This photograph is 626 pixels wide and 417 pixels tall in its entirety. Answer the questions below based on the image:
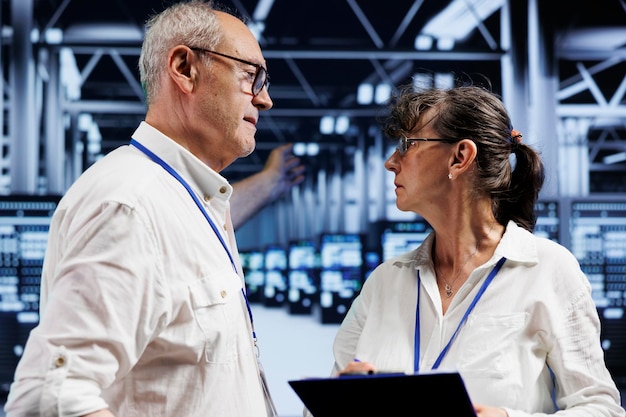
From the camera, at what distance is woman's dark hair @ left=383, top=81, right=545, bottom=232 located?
1.88 metres

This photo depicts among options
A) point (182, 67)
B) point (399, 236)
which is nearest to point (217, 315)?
point (182, 67)

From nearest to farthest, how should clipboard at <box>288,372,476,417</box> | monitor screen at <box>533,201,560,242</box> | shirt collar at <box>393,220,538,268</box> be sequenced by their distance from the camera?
clipboard at <box>288,372,476,417</box>, shirt collar at <box>393,220,538,268</box>, monitor screen at <box>533,201,560,242</box>

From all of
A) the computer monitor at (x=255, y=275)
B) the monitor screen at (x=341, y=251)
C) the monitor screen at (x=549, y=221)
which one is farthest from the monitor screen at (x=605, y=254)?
the computer monitor at (x=255, y=275)

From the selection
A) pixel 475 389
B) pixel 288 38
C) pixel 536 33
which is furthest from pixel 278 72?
pixel 475 389

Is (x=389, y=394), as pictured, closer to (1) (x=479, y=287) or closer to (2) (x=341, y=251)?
(1) (x=479, y=287)

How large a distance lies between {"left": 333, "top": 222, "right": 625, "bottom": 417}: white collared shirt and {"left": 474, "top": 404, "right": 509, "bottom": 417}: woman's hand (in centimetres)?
2

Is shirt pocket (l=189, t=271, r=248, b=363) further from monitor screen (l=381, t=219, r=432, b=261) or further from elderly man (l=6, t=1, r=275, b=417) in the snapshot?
monitor screen (l=381, t=219, r=432, b=261)

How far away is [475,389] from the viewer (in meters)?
1.68

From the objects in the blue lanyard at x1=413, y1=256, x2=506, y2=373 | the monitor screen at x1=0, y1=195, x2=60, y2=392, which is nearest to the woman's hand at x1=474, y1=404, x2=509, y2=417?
the blue lanyard at x1=413, y1=256, x2=506, y2=373

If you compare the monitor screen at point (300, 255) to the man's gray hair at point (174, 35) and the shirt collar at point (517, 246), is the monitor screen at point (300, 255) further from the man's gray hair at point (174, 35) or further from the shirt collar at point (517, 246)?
the man's gray hair at point (174, 35)

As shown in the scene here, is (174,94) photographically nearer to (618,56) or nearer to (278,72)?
(278,72)

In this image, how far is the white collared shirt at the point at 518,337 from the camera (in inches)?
65.0

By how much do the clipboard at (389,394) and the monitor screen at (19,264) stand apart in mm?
3040

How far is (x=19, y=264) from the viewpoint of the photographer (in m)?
4.16
